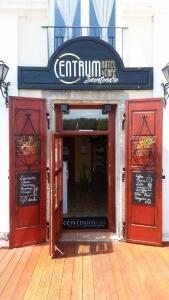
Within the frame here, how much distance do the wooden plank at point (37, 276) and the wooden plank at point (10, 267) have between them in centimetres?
36

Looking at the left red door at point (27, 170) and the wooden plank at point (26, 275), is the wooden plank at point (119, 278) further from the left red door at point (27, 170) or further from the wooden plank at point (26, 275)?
the left red door at point (27, 170)

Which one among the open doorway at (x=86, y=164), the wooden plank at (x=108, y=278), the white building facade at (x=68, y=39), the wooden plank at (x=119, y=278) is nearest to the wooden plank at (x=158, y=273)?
the wooden plank at (x=119, y=278)

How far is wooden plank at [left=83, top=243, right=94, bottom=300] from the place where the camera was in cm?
438

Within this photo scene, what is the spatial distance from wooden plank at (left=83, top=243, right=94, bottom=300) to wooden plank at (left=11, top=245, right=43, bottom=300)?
811mm

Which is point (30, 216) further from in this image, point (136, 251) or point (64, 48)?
point (64, 48)

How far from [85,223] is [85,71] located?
319 cm

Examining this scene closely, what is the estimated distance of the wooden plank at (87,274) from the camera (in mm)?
4375

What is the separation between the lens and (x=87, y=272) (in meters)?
5.05

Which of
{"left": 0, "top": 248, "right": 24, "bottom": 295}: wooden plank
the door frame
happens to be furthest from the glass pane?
{"left": 0, "top": 248, "right": 24, "bottom": 295}: wooden plank

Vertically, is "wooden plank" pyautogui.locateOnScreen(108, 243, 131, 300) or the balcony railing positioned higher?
the balcony railing

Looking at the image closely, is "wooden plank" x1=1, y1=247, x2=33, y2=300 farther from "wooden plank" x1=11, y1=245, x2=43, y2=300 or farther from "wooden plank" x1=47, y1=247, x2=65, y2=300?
"wooden plank" x1=47, y1=247, x2=65, y2=300

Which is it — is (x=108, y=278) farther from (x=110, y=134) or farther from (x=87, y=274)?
(x=110, y=134)

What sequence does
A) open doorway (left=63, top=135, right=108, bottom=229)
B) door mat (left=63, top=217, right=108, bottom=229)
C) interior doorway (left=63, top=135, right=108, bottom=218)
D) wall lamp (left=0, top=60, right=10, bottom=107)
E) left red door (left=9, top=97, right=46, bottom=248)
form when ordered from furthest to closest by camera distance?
interior doorway (left=63, top=135, right=108, bottom=218) → open doorway (left=63, top=135, right=108, bottom=229) → door mat (left=63, top=217, right=108, bottom=229) → left red door (left=9, top=97, right=46, bottom=248) → wall lamp (left=0, top=60, right=10, bottom=107)

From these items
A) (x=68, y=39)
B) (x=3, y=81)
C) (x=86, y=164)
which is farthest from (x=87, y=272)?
(x=86, y=164)
